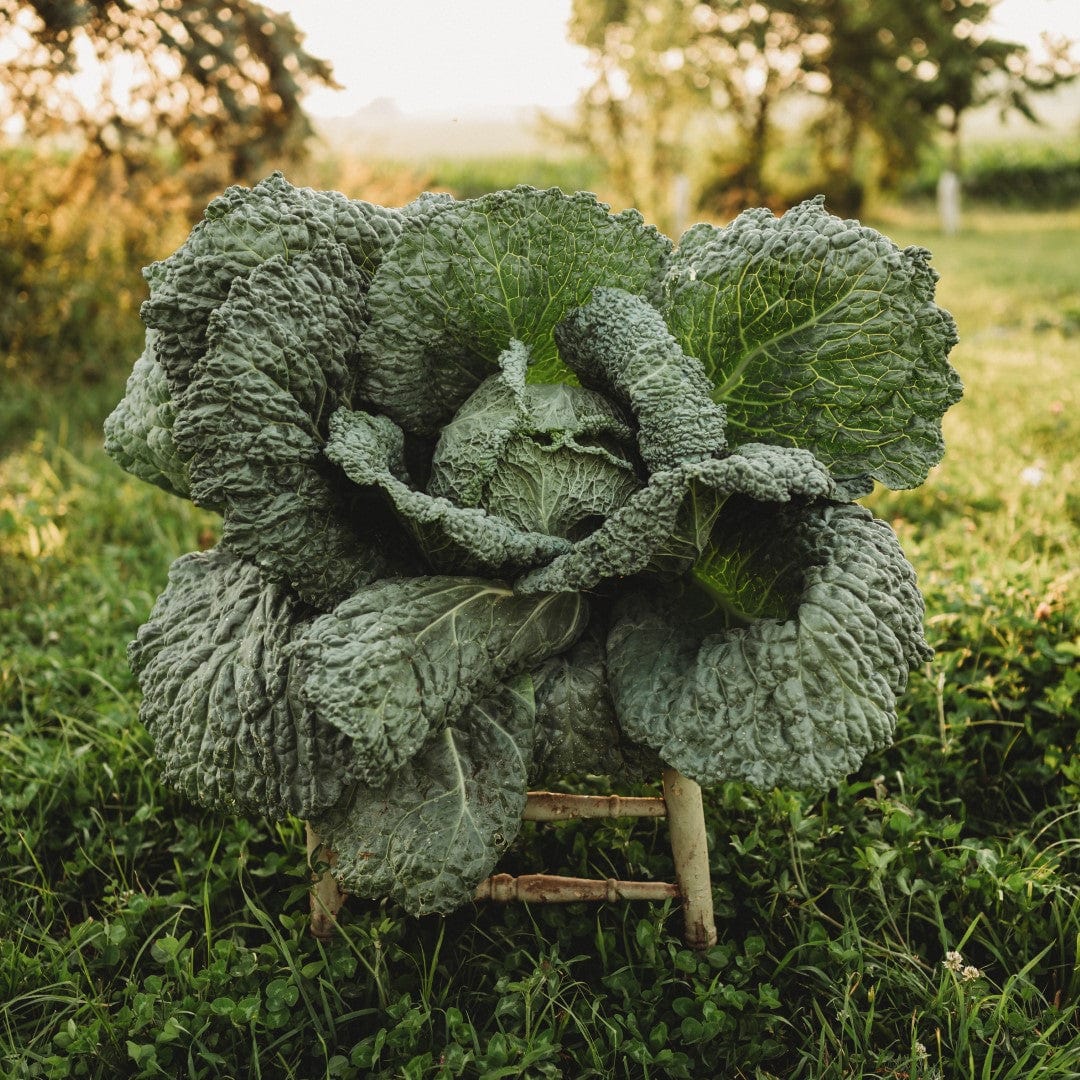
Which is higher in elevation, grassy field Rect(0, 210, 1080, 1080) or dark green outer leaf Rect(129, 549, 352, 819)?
dark green outer leaf Rect(129, 549, 352, 819)

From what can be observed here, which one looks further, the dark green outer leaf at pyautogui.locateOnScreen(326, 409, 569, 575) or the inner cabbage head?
the inner cabbage head

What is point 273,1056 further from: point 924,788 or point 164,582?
point 164,582

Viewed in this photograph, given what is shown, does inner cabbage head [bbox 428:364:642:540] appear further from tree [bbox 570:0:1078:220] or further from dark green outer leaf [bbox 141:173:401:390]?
tree [bbox 570:0:1078:220]

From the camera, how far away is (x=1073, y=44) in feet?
57.1

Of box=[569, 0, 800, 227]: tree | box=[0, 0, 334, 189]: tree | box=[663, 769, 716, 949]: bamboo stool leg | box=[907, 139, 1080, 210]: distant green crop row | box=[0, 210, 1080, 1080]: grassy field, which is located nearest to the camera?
box=[0, 210, 1080, 1080]: grassy field

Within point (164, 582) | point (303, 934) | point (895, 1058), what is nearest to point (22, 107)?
point (164, 582)

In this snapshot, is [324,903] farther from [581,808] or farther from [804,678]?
[804,678]

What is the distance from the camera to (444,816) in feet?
5.00

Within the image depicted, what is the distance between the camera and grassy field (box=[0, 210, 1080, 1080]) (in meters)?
1.62

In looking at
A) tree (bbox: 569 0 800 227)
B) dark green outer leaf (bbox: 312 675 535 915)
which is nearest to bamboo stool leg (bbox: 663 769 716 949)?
dark green outer leaf (bbox: 312 675 535 915)

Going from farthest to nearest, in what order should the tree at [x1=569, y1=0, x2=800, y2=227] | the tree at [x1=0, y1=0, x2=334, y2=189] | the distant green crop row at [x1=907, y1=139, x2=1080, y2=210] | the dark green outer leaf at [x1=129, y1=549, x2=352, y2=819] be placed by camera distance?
the distant green crop row at [x1=907, y1=139, x2=1080, y2=210], the tree at [x1=569, y1=0, x2=800, y2=227], the tree at [x1=0, y1=0, x2=334, y2=189], the dark green outer leaf at [x1=129, y1=549, x2=352, y2=819]

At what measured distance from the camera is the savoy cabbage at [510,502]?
1.47 metres

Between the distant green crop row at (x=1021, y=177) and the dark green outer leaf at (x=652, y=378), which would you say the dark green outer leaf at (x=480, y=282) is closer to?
the dark green outer leaf at (x=652, y=378)

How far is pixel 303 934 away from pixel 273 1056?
0.26 meters
